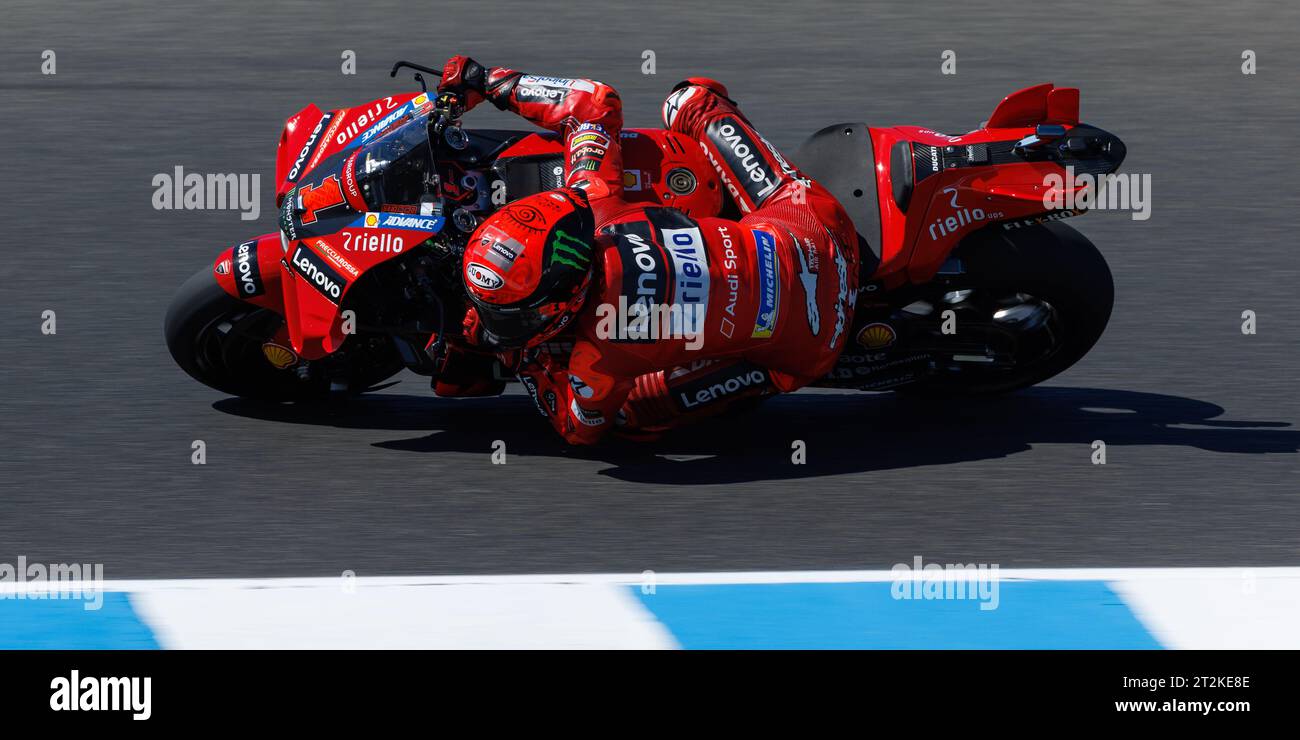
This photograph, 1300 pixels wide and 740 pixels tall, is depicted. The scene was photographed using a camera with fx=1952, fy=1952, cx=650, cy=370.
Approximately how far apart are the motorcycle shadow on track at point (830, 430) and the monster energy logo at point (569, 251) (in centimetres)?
81

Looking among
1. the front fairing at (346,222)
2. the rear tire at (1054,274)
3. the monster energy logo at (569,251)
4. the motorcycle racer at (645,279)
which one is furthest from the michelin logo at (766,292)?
the front fairing at (346,222)

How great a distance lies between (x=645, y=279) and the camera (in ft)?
17.8

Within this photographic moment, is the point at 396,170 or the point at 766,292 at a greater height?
the point at 396,170

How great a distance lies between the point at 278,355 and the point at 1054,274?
7.92 ft

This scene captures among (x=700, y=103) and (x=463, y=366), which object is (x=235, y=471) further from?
(x=700, y=103)

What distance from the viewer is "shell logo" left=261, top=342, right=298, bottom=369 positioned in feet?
20.0

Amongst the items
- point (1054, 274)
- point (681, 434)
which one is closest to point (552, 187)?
point (681, 434)

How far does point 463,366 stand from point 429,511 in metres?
0.56

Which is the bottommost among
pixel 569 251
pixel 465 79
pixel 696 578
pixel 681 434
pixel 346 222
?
pixel 696 578

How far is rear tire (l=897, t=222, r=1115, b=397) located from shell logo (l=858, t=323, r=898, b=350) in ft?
0.95

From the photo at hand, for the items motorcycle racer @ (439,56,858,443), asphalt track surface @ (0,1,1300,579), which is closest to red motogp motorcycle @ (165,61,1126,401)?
motorcycle racer @ (439,56,858,443)

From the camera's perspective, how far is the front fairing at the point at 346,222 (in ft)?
18.2

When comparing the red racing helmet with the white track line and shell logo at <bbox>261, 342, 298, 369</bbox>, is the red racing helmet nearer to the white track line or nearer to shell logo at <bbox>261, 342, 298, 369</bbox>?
the white track line

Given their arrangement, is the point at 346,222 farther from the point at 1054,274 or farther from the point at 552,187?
the point at 1054,274
